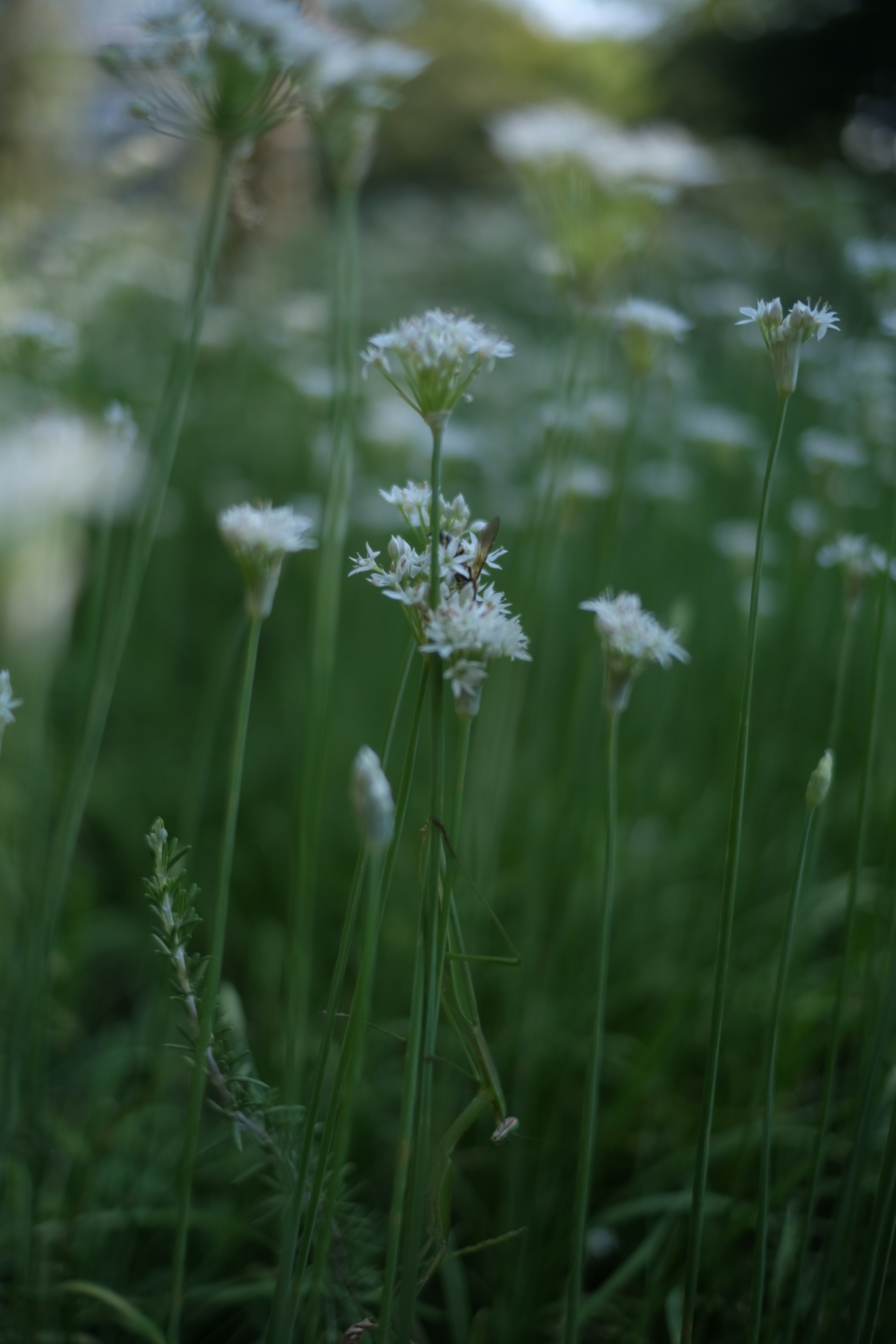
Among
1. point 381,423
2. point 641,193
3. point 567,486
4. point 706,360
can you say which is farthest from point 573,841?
point 706,360

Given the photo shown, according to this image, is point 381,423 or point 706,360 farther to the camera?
point 706,360

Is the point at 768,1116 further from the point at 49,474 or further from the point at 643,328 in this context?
the point at 49,474

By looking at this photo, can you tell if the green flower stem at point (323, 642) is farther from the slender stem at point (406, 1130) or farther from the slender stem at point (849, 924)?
the slender stem at point (849, 924)

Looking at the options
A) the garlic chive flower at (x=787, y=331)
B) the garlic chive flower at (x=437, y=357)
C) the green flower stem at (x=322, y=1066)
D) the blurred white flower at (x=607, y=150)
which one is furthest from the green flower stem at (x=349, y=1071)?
the blurred white flower at (x=607, y=150)

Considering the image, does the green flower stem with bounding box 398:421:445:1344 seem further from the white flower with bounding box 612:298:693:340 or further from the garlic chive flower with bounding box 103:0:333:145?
the white flower with bounding box 612:298:693:340

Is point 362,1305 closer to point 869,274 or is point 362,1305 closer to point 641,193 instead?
point 641,193
